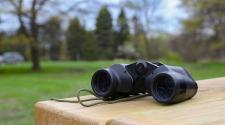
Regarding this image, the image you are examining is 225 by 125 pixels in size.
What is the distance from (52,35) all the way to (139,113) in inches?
377

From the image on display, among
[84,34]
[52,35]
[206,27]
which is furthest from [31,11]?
[206,27]

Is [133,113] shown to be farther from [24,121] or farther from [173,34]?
[173,34]

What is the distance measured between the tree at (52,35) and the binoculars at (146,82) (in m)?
9.37

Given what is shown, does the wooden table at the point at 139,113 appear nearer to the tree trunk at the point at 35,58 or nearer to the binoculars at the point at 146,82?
the binoculars at the point at 146,82

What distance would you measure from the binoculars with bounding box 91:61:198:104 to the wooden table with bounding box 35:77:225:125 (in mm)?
14

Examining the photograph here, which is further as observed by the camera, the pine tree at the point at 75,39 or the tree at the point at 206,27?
the tree at the point at 206,27

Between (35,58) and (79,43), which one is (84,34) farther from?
(35,58)

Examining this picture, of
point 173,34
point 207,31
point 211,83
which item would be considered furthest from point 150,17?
point 211,83

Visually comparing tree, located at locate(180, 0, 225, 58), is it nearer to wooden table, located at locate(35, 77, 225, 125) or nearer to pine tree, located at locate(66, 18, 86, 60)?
pine tree, located at locate(66, 18, 86, 60)

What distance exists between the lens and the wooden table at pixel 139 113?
0.43 meters

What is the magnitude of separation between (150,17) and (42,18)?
8.38ft

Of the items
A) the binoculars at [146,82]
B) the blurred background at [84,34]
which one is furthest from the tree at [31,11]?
the binoculars at [146,82]

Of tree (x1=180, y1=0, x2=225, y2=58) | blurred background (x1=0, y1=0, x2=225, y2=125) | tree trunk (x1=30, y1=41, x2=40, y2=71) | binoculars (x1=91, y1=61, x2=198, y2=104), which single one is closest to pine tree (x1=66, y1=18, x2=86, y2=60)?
blurred background (x1=0, y1=0, x2=225, y2=125)

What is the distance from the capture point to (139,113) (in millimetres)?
472
